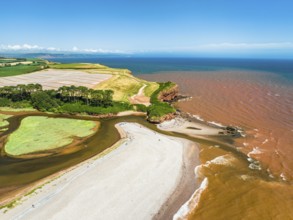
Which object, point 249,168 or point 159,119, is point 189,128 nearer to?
point 159,119

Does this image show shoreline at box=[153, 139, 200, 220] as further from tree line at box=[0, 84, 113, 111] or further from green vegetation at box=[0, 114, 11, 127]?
green vegetation at box=[0, 114, 11, 127]

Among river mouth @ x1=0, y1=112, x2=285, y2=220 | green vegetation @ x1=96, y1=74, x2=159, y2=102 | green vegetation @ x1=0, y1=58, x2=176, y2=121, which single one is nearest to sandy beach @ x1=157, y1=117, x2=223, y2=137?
river mouth @ x1=0, y1=112, x2=285, y2=220

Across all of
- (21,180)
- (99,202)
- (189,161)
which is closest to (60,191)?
(99,202)

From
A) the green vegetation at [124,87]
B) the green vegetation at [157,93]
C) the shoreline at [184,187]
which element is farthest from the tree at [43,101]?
the shoreline at [184,187]

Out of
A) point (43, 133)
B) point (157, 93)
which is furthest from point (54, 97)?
point (157, 93)

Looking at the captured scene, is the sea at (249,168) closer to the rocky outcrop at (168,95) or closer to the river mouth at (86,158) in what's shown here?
the river mouth at (86,158)

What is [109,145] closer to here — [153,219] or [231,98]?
[153,219]
